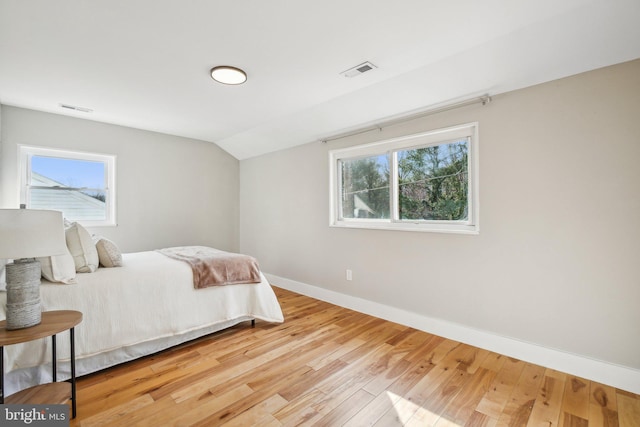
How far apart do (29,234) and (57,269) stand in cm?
66

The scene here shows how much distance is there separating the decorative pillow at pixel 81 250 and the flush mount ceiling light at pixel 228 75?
1.65 meters

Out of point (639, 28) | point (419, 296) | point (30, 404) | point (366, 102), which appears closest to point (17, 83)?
point (30, 404)

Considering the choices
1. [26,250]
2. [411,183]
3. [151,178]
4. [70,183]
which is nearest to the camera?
[26,250]

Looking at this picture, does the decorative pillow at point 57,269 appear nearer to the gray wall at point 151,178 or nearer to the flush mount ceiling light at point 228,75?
the flush mount ceiling light at point 228,75

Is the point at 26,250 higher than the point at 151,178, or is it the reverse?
the point at 151,178

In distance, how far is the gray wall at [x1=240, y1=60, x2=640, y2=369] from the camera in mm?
1859

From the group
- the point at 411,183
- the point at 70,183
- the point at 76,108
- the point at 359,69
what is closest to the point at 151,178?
the point at 70,183

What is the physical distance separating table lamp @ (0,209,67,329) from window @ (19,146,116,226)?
2579mm

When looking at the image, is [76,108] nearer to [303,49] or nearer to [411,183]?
[303,49]

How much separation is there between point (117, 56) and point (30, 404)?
2292mm

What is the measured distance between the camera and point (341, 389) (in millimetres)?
1864

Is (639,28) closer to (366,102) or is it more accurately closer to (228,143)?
(366,102)

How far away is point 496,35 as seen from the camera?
6.20 ft

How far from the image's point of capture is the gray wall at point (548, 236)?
1.86 metres
